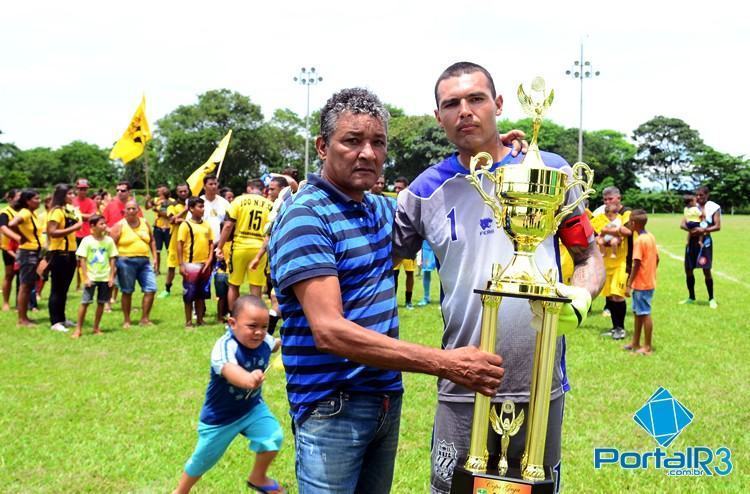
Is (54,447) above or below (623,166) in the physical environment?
below

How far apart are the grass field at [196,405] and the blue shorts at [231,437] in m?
0.48

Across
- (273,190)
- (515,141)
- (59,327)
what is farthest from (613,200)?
(59,327)

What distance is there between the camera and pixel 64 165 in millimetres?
93500

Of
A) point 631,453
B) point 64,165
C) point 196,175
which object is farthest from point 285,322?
point 64,165

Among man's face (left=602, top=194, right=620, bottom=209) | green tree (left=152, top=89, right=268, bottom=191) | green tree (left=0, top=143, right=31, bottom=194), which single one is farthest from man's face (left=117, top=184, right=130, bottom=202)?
green tree (left=0, top=143, right=31, bottom=194)

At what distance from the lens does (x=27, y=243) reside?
10.3 metres

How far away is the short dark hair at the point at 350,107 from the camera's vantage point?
93.0 inches

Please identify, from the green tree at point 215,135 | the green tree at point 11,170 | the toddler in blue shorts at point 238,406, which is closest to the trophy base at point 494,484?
the toddler in blue shorts at point 238,406

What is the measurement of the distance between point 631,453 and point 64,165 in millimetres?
99552

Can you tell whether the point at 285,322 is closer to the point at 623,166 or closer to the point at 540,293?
the point at 540,293

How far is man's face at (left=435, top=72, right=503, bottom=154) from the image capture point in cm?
252

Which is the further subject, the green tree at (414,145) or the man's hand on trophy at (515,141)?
the green tree at (414,145)

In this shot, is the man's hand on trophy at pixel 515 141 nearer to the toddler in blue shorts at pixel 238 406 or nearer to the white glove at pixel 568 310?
the white glove at pixel 568 310

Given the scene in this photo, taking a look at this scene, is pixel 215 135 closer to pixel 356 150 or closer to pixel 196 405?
pixel 196 405
